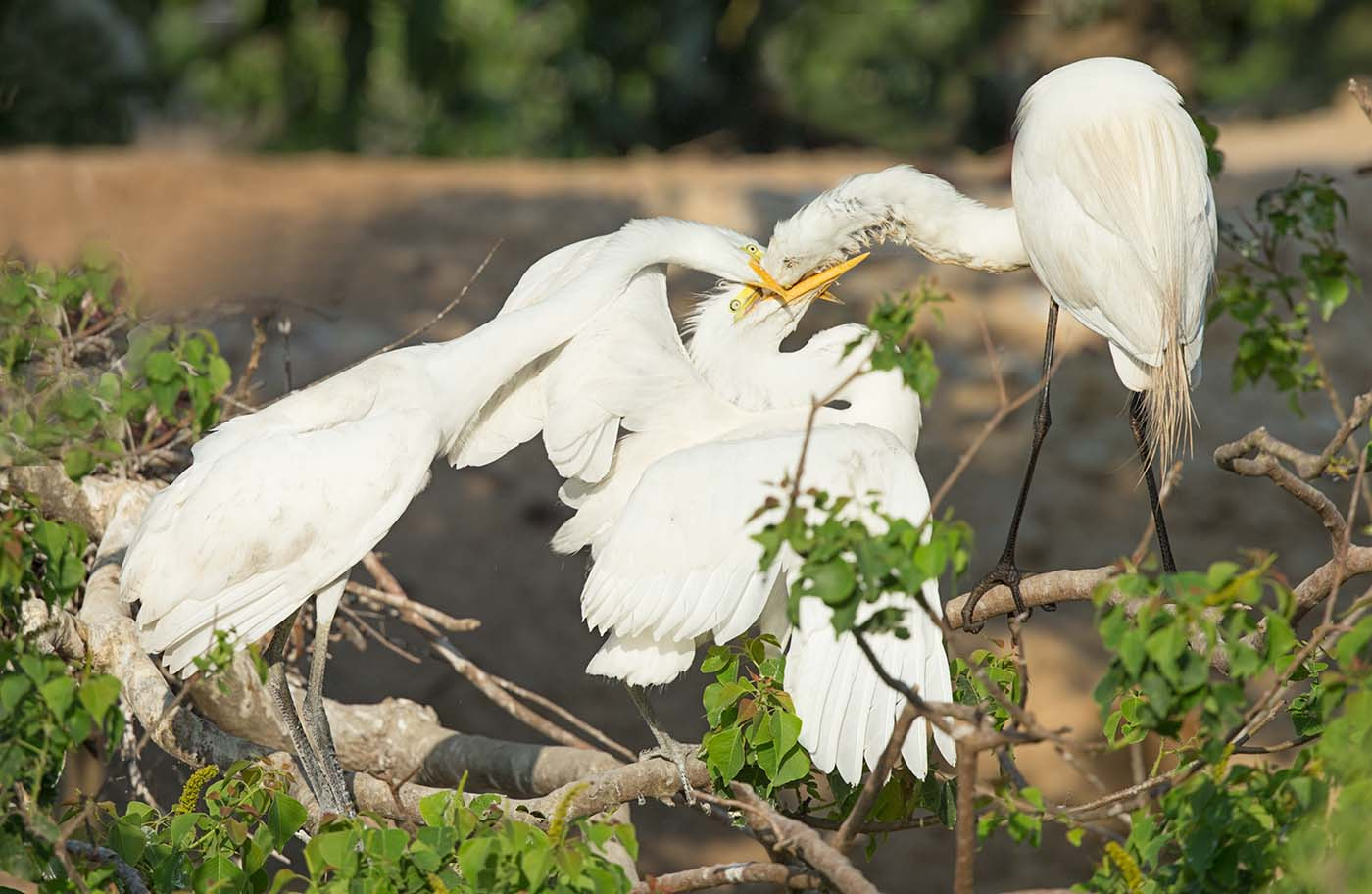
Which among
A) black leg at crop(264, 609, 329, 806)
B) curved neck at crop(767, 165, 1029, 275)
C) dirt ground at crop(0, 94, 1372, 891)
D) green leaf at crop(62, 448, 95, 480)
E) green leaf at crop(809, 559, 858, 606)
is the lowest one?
dirt ground at crop(0, 94, 1372, 891)

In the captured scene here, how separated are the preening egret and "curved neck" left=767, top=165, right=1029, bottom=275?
84 millimetres

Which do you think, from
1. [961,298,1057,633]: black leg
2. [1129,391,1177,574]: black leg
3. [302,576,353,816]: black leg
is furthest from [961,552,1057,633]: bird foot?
[302,576,353,816]: black leg

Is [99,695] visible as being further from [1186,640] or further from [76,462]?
[1186,640]

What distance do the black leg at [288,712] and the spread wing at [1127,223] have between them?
5.19 ft

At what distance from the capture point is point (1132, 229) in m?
3.03

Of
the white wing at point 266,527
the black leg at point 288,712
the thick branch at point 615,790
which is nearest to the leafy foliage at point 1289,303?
the thick branch at point 615,790

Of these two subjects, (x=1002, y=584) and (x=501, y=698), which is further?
(x=1002, y=584)

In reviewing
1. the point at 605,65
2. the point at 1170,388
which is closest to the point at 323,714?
the point at 1170,388

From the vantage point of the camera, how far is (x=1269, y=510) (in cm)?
607

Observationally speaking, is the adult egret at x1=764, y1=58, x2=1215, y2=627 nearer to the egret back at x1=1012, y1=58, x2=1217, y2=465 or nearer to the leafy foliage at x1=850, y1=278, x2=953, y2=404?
the egret back at x1=1012, y1=58, x2=1217, y2=465

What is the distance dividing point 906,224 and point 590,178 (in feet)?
16.4

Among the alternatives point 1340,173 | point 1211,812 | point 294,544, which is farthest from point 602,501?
point 1340,173

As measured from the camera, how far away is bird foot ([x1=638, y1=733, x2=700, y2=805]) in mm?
2623

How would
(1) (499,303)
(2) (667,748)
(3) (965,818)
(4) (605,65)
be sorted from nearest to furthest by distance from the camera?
(3) (965,818) → (2) (667,748) → (1) (499,303) → (4) (605,65)
